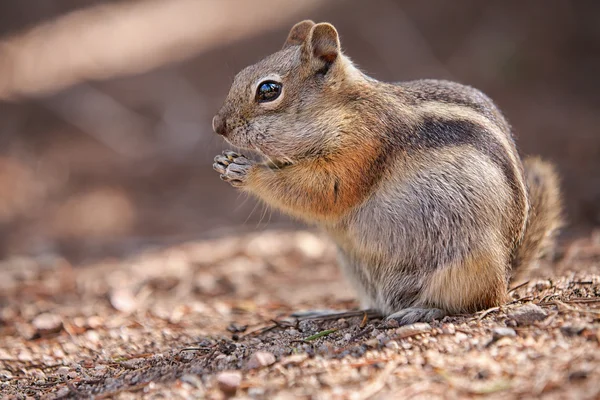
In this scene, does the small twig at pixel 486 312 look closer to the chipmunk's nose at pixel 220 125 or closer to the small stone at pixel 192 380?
the small stone at pixel 192 380

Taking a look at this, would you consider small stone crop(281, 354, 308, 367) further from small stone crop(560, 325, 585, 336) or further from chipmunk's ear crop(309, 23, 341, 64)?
chipmunk's ear crop(309, 23, 341, 64)

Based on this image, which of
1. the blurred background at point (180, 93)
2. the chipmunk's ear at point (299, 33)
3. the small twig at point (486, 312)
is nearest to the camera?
the small twig at point (486, 312)

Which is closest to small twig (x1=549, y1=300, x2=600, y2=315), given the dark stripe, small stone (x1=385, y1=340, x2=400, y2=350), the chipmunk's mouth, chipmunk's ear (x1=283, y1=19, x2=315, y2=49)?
the dark stripe

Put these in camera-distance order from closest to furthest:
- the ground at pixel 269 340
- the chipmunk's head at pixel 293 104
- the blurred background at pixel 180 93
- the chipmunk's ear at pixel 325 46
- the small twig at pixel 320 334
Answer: the ground at pixel 269 340 < the small twig at pixel 320 334 < the chipmunk's head at pixel 293 104 < the chipmunk's ear at pixel 325 46 < the blurred background at pixel 180 93

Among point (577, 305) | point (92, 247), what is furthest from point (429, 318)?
point (92, 247)

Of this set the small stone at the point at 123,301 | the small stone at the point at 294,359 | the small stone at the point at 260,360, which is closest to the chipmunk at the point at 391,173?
the small stone at the point at 294,359

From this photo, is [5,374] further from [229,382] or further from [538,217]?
[538,217]

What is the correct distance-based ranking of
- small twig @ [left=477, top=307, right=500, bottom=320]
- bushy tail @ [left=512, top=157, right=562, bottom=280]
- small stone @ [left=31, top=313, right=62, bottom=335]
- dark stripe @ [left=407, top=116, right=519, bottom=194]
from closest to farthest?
small twig @ [left=477, top=307, right=500, bottom=320] → dark stripe @ [left=407, top=116, right=519, bottom=194] → bushy tail @ [left=512, top=157, right=562, bottom=280] → small stone @ [left=31, top=313, right=62, bottom=335]
